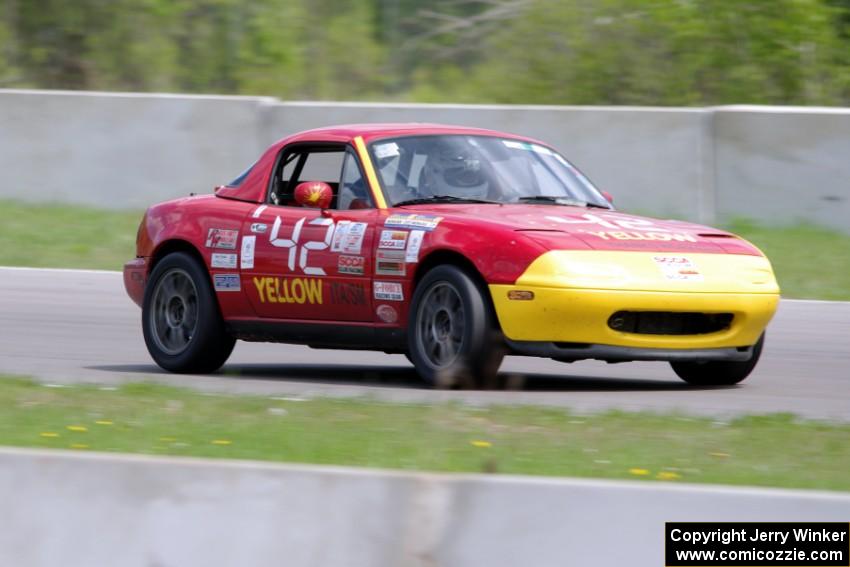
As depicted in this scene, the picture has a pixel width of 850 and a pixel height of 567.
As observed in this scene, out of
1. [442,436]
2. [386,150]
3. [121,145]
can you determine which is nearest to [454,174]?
[386,150]

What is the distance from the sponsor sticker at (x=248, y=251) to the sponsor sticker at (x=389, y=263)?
1004 millimetres

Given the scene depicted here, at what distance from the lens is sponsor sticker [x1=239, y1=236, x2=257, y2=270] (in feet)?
30.9

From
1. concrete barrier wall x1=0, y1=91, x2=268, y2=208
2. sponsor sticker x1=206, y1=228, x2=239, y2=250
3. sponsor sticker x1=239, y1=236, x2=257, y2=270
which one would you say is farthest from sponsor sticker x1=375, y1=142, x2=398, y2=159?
concrete barrier wall x1=0, y1=91, x2=268, y2=208

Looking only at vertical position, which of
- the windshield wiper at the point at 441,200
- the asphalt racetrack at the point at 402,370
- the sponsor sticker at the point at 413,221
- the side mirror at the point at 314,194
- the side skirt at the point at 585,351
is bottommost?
the asphalt racetrack at the point at 402,370

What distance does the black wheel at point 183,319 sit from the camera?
9.61 meters

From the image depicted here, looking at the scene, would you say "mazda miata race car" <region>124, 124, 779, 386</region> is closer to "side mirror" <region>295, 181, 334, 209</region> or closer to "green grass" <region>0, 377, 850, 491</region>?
"side mirror" <region>295, 181, 334, 209</region>

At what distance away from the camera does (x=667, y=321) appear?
8320mm

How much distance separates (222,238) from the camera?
9.59 metres

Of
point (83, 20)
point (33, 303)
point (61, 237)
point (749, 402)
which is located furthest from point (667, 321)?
point (83, 20)

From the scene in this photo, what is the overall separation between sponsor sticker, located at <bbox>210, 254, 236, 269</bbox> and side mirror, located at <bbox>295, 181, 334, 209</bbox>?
66 centimetres

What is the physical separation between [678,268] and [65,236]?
1023 cm

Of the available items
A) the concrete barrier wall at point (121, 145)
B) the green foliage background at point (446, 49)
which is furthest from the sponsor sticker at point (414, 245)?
the green foliage background at point (446, 49)

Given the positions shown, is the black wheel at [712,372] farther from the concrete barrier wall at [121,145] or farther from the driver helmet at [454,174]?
the concrete barrier wall at [121,145]
